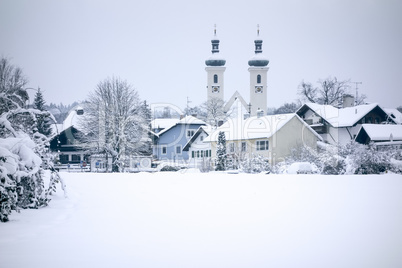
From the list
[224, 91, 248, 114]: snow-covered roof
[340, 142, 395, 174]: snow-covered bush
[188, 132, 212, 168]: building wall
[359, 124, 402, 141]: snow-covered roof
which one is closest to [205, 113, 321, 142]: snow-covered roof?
[188, 132, 212, 168]: building wall

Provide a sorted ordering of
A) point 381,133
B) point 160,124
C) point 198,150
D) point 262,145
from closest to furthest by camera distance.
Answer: point 381,133, point 262,145, point 198,150, point 160,124

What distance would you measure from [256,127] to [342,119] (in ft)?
36.6

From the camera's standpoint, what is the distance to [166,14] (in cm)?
8094

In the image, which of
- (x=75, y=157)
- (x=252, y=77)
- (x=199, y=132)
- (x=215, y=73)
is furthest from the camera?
(x=252, y=77)

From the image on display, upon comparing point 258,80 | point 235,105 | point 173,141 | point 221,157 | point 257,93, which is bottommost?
point 221,157

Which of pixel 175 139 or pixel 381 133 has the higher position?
pixel 175 139

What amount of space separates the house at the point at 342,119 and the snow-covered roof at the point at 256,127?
14.9 feet

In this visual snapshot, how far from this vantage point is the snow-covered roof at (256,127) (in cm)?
4375

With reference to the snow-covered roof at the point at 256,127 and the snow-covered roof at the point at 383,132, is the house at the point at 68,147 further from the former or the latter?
the snow-covered roof at the point at 383,132

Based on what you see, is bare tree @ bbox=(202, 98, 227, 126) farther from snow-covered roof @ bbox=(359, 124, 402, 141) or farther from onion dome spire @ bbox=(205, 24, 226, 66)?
snow-covered roof @ bbox=(359, 124, 402, 141)

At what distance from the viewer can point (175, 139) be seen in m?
63.2

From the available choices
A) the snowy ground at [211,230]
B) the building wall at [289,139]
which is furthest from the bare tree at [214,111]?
the snowy ground at [211,230]

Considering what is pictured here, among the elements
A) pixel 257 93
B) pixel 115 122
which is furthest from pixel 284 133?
pixel 257 93

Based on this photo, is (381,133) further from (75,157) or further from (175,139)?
(75,157)
